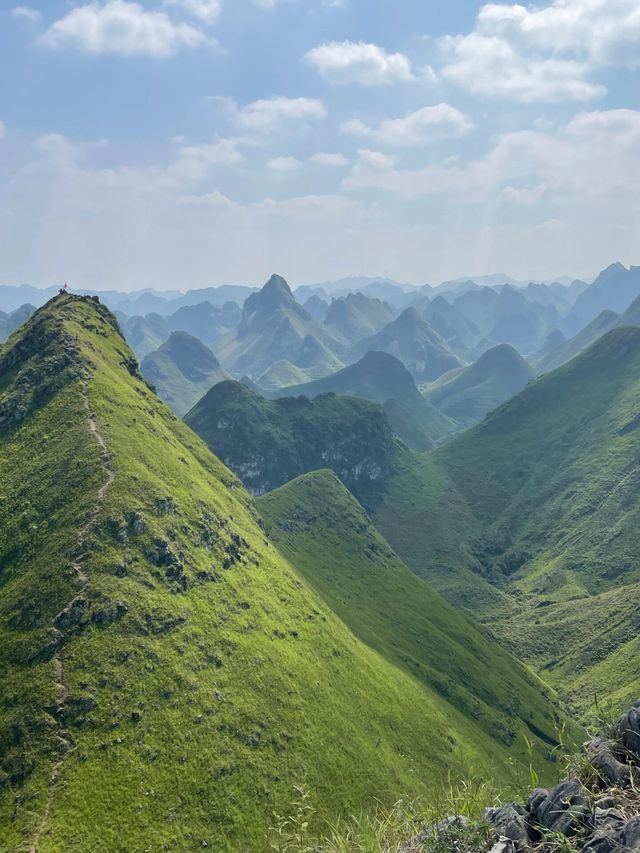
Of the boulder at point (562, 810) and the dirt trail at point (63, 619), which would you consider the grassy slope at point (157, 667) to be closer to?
the dirt trail at point (63, 619)

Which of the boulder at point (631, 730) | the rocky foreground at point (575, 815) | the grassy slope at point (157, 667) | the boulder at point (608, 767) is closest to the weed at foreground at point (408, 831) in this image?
the rocky foreground at point (575, 815)

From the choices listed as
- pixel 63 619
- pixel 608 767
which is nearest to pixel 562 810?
pixel 608 767

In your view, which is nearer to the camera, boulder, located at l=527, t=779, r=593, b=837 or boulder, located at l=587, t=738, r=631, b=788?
boulder, located at l=527, t=779, r=593, b=837

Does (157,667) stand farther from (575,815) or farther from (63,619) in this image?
(575,815)

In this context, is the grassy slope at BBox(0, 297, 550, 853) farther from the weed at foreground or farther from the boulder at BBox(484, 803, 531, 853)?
the weed at foreground

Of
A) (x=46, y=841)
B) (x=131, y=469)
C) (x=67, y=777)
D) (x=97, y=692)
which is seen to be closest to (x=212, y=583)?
(x=131, y=469)

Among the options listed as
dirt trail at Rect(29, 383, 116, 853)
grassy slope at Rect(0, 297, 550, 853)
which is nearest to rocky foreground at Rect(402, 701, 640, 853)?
grassy slope at Rect(0, 297, 550, 853)
